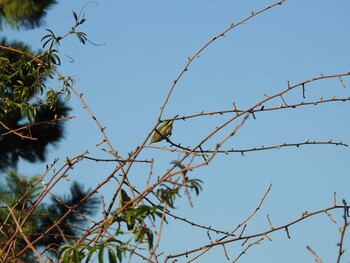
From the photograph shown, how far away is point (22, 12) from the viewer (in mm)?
6980

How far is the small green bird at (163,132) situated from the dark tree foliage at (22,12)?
6.02 metres

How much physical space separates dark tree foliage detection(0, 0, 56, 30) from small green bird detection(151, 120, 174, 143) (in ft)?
19.8

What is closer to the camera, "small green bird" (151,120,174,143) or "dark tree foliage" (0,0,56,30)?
"small green bird" (151,120,174,143)

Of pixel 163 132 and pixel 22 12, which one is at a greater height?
pixel 22 12

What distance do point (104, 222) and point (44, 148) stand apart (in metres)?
6.90

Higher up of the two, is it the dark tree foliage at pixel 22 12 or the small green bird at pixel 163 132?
the dark tree foliage at pixel 22 12


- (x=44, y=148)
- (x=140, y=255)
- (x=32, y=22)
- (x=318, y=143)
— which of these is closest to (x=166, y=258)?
(x=140, y=255)

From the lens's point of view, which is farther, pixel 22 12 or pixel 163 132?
pixel 22 12

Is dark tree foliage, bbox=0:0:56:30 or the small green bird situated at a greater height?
dark tree foliage, bbox=0:0:56:30

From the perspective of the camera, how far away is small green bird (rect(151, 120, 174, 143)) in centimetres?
119

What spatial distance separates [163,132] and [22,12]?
6050 millimetres

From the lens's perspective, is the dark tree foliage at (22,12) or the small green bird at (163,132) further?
the dark tree foliage at (22,12)

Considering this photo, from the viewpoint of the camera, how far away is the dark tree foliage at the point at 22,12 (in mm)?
6961

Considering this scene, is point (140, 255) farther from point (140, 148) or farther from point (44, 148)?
point (44, 148)
